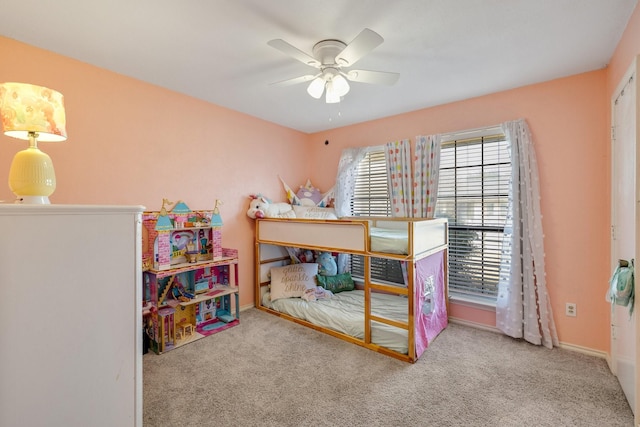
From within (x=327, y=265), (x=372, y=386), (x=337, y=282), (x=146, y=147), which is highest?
(x=146, y=147)

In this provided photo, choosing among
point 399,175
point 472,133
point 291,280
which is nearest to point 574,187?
point 472,133

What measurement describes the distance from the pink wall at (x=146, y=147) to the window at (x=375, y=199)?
1139 mm

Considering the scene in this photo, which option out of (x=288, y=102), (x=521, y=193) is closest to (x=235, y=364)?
(x=288, y=102)

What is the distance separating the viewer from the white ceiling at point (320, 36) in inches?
60.9

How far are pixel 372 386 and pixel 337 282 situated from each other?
167cm

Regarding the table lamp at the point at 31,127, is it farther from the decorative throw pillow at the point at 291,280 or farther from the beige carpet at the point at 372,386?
the decorative throw pillow at the point at 291,280

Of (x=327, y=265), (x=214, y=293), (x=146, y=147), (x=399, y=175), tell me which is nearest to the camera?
(x=146, y=147)

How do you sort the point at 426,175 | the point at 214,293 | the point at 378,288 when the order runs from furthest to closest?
the point at 426,175 < the point at 214,293 < the point at 378,288

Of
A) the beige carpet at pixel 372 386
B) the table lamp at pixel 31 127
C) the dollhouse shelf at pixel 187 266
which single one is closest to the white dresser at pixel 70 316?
the table lamp at pixel 31 127

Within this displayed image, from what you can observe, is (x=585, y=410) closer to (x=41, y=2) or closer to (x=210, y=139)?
(x=210, y=139)

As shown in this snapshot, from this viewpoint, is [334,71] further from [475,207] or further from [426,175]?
[475,207]

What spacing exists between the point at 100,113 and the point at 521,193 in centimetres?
366

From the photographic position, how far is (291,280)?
336cm

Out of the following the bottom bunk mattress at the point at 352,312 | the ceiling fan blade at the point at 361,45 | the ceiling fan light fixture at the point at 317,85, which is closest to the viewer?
the ceiling fan blade at the point at 361,45
